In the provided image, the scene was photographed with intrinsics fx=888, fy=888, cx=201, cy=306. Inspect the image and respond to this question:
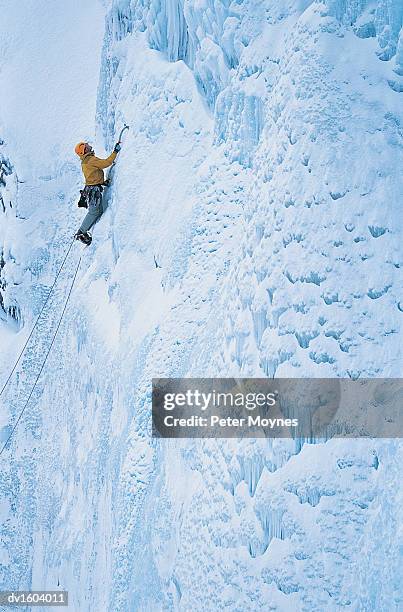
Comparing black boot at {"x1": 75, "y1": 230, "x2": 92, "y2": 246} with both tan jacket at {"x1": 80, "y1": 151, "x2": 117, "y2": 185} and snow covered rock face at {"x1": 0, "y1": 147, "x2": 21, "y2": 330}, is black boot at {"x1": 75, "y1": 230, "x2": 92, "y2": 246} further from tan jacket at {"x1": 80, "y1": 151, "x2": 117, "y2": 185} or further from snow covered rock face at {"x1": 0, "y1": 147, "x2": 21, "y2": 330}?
snow covered rock face at {"x1": 0, "y1": 147, "x2": 21, "y2": 330}

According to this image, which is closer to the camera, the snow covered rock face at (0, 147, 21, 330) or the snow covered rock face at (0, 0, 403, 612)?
the snow covered rock face at (0, 0, 403, 612)

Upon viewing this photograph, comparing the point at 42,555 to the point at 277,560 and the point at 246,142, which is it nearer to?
the point at 277,560

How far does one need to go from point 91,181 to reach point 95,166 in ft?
0.36

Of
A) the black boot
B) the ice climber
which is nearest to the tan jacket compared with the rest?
the ice climber

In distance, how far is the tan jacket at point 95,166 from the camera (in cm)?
466

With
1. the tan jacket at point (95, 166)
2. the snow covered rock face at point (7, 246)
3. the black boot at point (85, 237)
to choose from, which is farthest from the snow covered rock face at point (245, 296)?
the snow covered rock face at point (7, 246)

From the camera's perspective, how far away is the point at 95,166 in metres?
4.69

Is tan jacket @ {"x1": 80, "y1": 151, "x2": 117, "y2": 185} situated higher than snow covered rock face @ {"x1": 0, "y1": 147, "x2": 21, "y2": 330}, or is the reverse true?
snow covered rock face @ {"x1": 0, "y1": 147, "x2": 21, "y2": 330}

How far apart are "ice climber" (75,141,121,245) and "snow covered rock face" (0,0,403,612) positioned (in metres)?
0.10

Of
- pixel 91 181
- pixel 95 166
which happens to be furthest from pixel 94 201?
pixel 95 166

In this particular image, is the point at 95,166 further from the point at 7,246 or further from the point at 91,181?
the point at 7,246

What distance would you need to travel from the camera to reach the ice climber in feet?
15.3

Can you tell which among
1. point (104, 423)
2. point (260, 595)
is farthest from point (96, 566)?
point (260, 595)

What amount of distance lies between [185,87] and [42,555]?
2.83 metres
